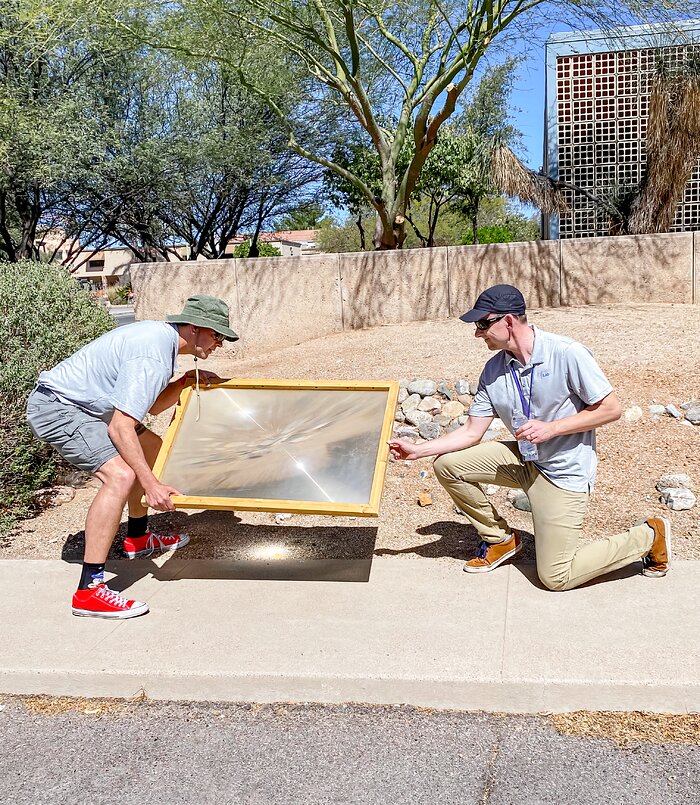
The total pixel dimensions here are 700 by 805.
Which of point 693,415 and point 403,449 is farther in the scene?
point 693,415

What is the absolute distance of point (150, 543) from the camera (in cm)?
538

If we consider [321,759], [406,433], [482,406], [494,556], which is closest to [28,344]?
[406,433]

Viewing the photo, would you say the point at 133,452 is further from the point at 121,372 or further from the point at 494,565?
the point at 494,565

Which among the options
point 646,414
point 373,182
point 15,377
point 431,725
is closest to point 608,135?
point 373,182

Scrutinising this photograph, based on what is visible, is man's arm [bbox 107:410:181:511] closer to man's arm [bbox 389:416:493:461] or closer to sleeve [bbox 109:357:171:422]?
sleeve [bbox 109:357:171:422]

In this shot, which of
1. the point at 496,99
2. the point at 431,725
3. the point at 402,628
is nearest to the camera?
the point at 431,725

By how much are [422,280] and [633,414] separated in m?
5.08

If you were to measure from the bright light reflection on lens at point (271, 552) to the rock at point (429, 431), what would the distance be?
2340mm

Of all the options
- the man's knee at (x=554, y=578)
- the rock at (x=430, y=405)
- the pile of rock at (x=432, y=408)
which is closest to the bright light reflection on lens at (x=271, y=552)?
the man's knee at (x=554, y=578)

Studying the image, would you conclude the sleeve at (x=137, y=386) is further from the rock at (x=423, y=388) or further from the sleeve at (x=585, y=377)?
the rock at (x=423, y=388)

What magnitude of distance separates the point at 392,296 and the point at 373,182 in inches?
550

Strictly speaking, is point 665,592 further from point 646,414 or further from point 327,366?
point 327,366

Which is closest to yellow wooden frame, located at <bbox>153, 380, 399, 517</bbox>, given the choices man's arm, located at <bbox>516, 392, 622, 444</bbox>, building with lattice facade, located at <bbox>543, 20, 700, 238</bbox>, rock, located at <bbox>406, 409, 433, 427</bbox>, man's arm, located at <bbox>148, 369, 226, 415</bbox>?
man's arm, located at <bbox>148, 369, 226, 415</bbox>

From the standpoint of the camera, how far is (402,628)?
4.12 metres
